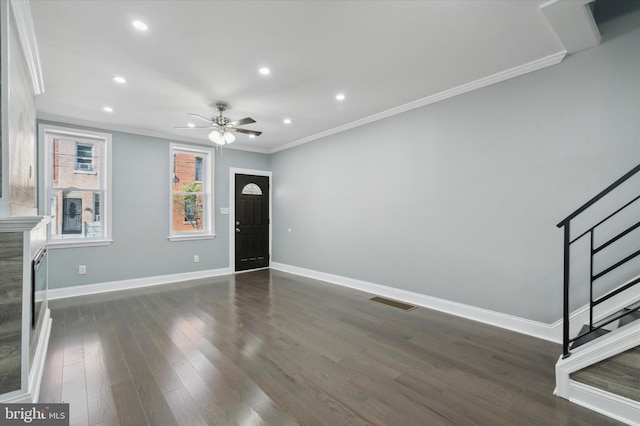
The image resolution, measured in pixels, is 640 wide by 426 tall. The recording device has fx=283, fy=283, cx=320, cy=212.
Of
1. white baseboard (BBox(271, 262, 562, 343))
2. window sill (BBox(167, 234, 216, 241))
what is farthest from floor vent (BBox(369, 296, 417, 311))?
window sill (BBox(167, 234, 216, 241))

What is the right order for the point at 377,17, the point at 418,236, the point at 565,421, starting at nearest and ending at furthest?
the point at 565,421 → the point at 377,17 → the point at 418,236

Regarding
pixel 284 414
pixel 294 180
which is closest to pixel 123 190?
pixel 294 180

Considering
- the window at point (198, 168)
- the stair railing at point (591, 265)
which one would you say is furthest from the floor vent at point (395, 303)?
the window at point (198, 168)

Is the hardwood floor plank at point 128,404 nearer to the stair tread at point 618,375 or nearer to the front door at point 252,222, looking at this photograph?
the stair tread at point 618,375

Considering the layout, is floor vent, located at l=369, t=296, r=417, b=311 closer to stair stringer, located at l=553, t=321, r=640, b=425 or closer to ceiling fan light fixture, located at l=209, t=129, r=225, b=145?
stair stringer, located at l=553, t=321, r=640, b=425

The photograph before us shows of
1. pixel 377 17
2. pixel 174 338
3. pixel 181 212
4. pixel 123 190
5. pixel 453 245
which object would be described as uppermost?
pixel 377 17

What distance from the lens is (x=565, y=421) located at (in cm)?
177

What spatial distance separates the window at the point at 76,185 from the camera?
14.5 ft

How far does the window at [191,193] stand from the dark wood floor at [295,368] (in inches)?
81.9

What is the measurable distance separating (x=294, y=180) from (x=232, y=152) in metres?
1.50

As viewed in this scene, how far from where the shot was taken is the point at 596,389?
1.89 metres

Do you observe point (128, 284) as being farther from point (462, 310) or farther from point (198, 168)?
point (462, 310)

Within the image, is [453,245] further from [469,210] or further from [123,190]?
[123,190]

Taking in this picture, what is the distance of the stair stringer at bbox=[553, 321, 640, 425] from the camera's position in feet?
5.83
